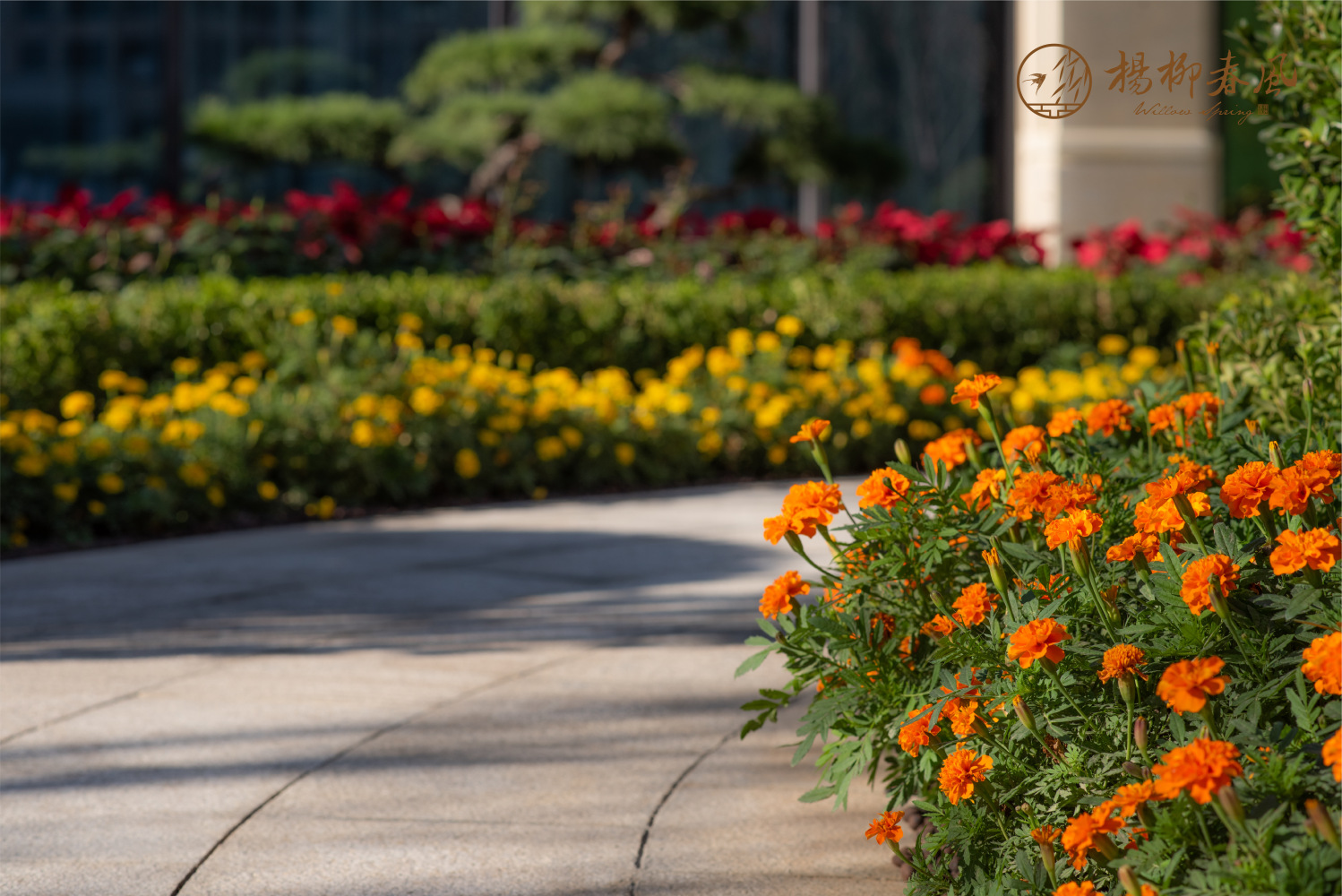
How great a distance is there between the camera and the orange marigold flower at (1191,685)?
4.94 ft

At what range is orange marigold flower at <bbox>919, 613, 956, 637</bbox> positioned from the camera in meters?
2.16

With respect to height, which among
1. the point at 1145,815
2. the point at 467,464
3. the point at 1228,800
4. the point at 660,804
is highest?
the point at 1228,800

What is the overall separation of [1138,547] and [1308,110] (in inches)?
64.0

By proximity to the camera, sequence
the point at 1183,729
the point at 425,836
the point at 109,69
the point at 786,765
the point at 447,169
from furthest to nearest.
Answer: the point at 447,169, the point at 109,69, the point at 786,765, the point at 425,836, the point at 1183,729

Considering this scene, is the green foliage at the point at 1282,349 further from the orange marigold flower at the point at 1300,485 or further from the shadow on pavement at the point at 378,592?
the shadow on pavement at the point at 378,592

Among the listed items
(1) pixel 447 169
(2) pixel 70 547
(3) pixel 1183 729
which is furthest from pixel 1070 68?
(1) pixel 447 169

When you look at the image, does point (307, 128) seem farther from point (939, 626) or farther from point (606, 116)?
point (939, 626)

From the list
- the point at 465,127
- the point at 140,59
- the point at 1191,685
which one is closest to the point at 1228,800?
the point at 1191,685

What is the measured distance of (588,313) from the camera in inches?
300

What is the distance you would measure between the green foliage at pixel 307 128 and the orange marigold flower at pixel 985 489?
962cm

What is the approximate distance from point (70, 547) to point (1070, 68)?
4027 millimetres

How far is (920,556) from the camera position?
86.6 inches

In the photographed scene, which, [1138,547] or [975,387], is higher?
[975,387]

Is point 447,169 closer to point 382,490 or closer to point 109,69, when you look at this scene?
point 109,69
